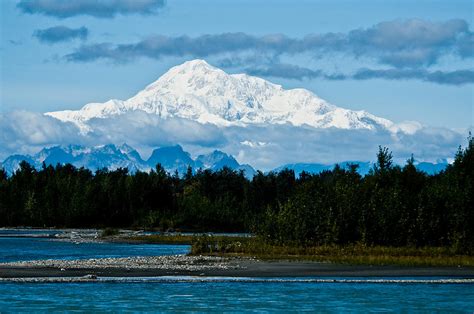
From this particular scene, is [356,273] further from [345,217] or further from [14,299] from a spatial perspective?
[14,299]

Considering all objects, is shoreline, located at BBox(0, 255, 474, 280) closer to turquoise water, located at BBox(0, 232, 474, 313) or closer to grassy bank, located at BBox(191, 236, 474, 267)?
grassy bank, located at BBox(191, 236, 474, 267)

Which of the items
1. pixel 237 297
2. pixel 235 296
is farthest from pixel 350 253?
pixel 237 297

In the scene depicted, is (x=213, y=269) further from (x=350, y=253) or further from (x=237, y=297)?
(x=350, y=253)

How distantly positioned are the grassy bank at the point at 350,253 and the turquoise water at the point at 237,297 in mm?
16887

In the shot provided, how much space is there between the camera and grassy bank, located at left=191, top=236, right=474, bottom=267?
87.3 metres

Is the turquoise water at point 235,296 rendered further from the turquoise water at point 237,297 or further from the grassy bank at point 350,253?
the grassy bank at point 350,253

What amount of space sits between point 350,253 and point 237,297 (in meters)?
34.2

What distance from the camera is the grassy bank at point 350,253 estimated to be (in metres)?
87.3

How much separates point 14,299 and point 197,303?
1126 cm

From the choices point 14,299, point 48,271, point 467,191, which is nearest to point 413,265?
point 467,191

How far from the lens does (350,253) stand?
95000 millimetres

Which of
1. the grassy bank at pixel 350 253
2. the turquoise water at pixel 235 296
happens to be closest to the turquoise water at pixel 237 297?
the turquoise water at pixel 235 296

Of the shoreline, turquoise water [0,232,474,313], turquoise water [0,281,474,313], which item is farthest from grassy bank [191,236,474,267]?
turquoise water [0,281,474,313]

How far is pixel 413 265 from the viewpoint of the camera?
85.4 meters
